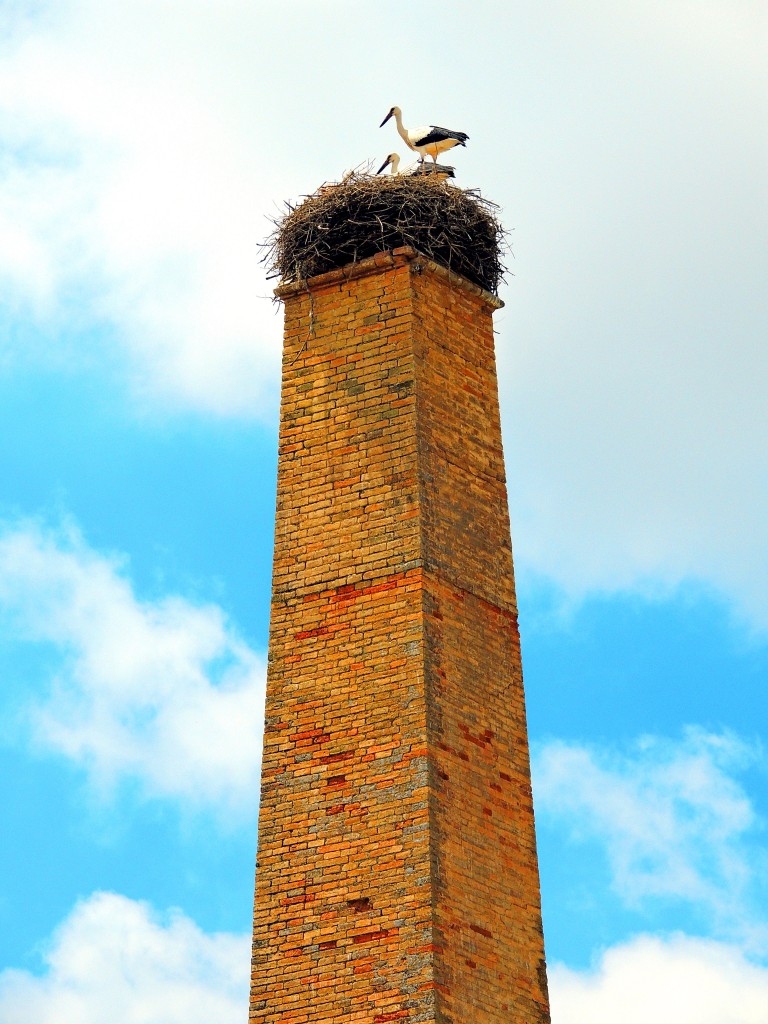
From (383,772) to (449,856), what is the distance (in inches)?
32.1

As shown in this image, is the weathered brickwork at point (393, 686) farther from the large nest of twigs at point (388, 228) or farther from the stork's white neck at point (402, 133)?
the stork's white neck at point (402, 133)

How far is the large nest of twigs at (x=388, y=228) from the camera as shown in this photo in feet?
57.0

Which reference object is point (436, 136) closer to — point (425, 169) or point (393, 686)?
point (425, 169)

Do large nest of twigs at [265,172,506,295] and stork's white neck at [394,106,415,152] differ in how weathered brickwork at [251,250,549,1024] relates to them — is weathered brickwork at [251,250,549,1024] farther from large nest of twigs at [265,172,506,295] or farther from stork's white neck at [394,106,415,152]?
stork's white neck at [394,106,415,152]

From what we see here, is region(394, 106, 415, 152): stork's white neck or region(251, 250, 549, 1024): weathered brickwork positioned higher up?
region(394, 106, 415, 152): stork's white neck

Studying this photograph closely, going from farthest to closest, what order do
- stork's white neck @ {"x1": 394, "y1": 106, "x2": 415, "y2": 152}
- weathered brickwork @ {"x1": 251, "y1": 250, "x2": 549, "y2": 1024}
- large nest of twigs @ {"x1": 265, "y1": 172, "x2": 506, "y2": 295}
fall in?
stork's white neck @ {"x1": 394, "y1": 106, "x2": 415, "y2": 152} < large nest of twigs @ {"x1": 265, "y1": 172, "x2": 506, "y2": 295} < weathered brickwork @ {"x1": 251, "y1": 250, "x2": 549, "y2": 1024}

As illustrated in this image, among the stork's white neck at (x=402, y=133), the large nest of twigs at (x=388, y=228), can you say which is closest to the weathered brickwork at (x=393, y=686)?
the large nest of twigs at (x=388, y=228)

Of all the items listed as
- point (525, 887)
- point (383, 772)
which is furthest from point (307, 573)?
point (525, 887)

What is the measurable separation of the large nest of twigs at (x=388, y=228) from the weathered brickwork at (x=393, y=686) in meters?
0.24

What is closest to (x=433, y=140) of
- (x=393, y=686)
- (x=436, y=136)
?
(x=436, y=136)

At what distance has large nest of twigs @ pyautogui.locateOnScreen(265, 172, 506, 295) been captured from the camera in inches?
683

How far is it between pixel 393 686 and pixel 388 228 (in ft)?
13.8

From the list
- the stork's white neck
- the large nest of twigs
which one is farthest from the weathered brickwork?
the stork's white neck

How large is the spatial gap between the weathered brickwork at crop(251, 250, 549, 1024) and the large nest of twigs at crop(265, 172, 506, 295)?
0.24m
